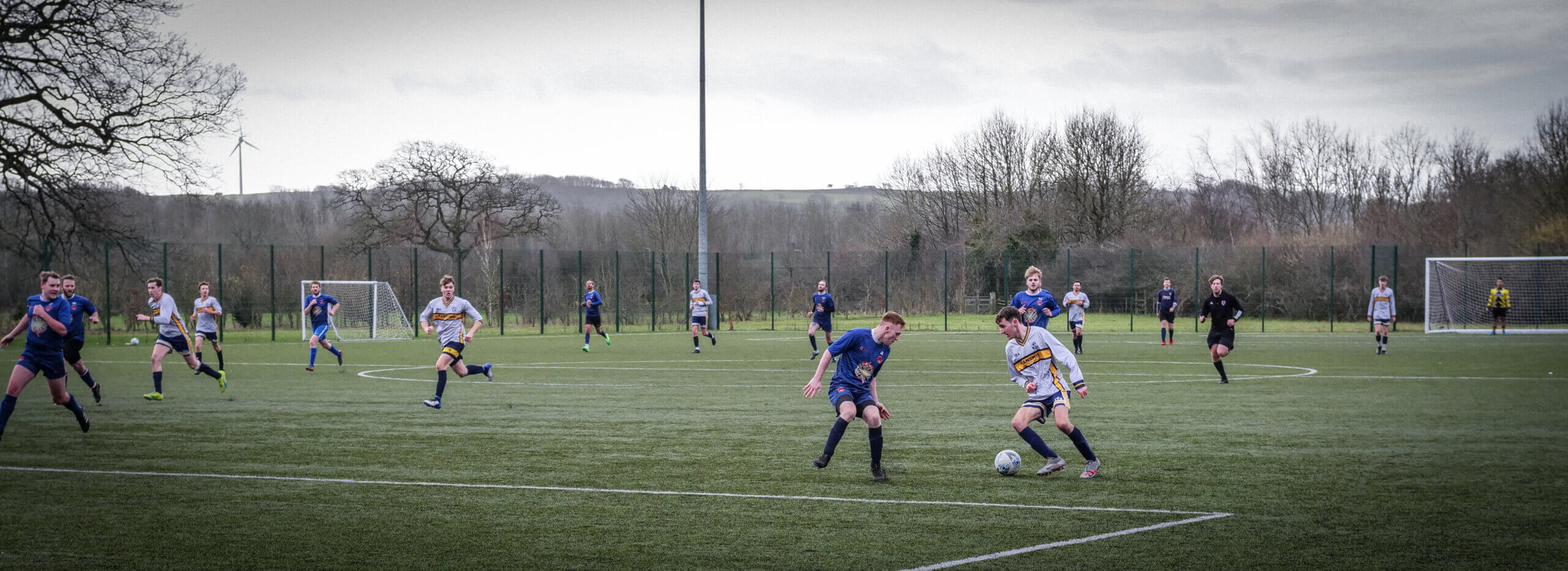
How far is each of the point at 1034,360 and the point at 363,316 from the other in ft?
109

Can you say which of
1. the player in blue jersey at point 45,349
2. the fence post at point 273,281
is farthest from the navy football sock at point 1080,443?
the fence post at point 273,281

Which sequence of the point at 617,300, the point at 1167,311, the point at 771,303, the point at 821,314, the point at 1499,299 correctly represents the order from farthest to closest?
the point at 771,303, the point at 617,300, the point at 1499,299, the point at 1167,311, the point at 821,314

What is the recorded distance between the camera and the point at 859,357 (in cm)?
945

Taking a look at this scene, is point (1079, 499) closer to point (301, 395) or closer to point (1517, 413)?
point (1517, 413)

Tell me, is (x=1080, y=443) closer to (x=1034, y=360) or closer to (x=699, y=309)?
(x=1034, y=360)

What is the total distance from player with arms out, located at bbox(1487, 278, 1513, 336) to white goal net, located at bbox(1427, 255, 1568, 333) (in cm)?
29

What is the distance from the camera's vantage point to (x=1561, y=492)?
877 centimetres

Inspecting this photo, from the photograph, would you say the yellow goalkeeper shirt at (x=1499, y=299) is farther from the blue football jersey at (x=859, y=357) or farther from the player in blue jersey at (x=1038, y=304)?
the blue football jersey at (x=859, y=357)

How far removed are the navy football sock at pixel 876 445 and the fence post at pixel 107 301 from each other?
107 ft

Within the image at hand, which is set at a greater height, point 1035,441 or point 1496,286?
point 1496,286

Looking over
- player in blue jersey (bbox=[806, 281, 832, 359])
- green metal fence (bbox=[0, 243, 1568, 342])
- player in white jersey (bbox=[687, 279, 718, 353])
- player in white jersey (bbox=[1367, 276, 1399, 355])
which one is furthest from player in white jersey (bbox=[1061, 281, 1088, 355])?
green metal fence (bbox=[0, 243, 1568, 342])

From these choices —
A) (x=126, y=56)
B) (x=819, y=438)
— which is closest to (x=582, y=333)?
(x=126, y=56)

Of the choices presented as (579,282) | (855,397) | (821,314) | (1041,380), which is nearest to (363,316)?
(579,282)

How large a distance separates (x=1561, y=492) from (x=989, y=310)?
4091 cm
